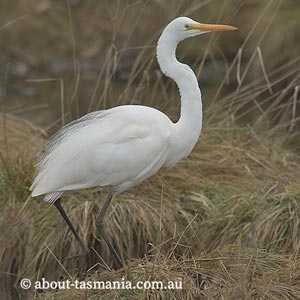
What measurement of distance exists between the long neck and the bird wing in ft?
0.30

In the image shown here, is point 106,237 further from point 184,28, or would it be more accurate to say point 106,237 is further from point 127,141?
point 184,28

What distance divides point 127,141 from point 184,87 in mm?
380

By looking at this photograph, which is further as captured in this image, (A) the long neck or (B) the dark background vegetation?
(A) the long neck

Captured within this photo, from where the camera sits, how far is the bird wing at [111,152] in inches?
170

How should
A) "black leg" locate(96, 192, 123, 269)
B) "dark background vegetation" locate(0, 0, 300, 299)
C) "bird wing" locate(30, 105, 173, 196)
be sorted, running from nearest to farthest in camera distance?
"dark background vegetation" locate(0, 0, 300, 299) < "bird wing" locate(30, 105, 173, 196) < "black leg" locate(96, 192, 123, 269)

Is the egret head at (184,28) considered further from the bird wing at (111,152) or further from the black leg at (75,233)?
the black leg at (75,233)

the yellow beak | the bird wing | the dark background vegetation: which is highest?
the yellow beak

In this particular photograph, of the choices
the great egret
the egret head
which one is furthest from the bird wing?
the egret head

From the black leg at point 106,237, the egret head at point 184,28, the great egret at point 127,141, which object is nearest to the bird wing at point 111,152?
the great egret at point 127,141

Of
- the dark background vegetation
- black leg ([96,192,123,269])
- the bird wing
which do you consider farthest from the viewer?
black leg ([96,192,123,269])

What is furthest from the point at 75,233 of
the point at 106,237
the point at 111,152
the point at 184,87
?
the point at 184,87

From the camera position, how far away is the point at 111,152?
14.2 feet

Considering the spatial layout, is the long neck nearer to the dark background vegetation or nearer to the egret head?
the egret head

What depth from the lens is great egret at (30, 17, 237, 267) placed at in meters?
4.32
